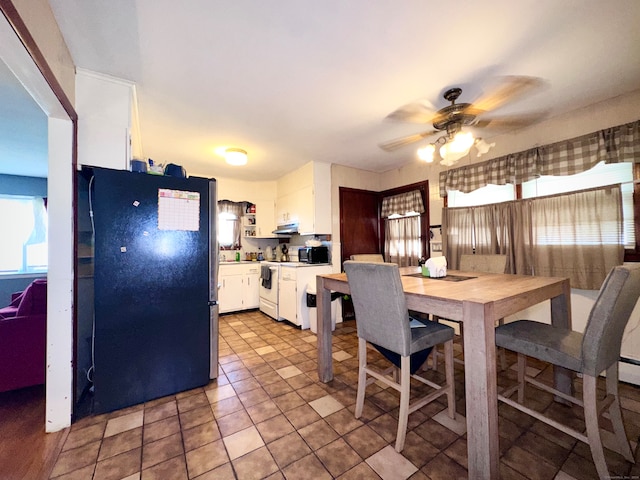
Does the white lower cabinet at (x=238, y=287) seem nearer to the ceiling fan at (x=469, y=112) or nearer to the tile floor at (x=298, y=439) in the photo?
the tile floor at (x=298, y=439)

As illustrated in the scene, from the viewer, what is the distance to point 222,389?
2.12 metres

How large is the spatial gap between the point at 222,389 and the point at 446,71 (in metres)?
3.02

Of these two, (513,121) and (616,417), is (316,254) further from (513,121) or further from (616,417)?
(616,417)

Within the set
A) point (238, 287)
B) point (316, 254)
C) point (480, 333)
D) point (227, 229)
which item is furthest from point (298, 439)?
point (227, 229)

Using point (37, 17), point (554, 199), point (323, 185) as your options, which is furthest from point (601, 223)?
point (37, 17)

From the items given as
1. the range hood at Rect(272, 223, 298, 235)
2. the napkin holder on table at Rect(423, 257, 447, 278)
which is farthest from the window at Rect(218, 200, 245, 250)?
the napkin holder on table at Rect(423, 257, 447, 278)

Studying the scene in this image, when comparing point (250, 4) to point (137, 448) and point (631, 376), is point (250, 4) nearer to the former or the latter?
point (137, 448)

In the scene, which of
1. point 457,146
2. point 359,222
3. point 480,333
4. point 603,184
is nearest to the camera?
point 480,333

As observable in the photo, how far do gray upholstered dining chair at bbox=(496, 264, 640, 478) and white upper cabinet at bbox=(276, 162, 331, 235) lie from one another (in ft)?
9.03

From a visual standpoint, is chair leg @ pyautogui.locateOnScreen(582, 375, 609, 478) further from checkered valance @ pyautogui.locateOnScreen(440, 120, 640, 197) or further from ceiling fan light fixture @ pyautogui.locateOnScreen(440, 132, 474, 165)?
checkered valance @ pyautogui.locateOnScreen(440, 120, 640, 197)

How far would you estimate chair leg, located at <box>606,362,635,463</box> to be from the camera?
4.37 feet

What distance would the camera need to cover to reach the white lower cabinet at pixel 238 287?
428cm

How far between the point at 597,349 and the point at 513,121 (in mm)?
2361

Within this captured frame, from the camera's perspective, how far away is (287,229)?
4.43 metres
